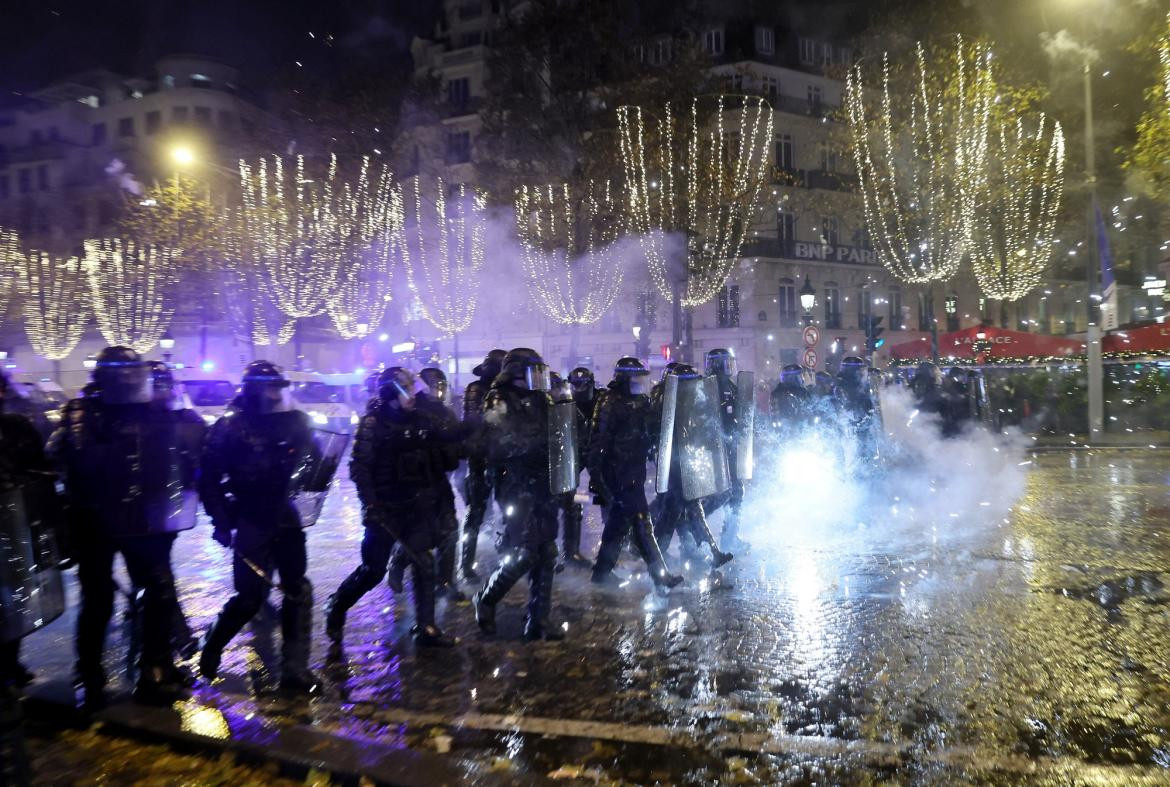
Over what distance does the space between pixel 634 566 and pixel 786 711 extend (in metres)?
3.22

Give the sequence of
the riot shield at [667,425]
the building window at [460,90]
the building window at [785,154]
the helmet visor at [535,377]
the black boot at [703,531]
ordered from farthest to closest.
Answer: the building window at [460,90] → the building window at [785,154] → the black boot at [703,531] → the riot shield at [667,425] → the helmet visor at [535,377]

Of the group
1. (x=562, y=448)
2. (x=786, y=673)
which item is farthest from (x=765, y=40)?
(x=786, y=673)

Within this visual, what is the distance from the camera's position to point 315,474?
4.66 metres

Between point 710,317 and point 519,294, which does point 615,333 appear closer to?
point 710,317

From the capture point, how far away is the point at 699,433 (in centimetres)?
642

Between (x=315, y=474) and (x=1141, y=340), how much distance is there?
20.8 m

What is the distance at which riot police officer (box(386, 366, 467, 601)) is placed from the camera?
4883 millimetres

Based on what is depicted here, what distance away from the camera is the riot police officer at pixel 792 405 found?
9203mm

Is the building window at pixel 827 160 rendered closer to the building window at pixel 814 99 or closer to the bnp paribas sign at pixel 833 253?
the building window at pixel 814 99

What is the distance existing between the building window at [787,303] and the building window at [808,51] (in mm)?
9934

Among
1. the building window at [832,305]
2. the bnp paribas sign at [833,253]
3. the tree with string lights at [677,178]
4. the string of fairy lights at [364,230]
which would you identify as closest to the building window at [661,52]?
the tree with string lights at [677,178]

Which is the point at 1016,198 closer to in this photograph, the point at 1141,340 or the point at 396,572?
the point at 1141,340

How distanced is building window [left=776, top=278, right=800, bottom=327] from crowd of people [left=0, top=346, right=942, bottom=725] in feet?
99.2

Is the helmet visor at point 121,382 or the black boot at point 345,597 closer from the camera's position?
the helmet visor at point 121,382
